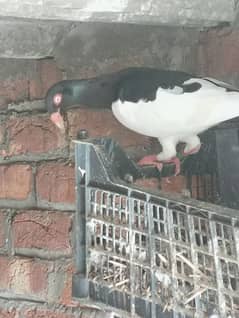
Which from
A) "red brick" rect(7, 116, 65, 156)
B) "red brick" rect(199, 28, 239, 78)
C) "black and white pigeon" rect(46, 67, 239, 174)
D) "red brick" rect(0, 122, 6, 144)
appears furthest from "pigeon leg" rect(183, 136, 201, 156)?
"red brick" rect(0, 122, 6, 144)

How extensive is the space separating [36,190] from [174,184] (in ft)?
0.69

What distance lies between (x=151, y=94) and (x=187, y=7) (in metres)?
0.11

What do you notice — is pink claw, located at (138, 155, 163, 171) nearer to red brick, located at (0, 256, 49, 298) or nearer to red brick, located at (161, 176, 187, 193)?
red brick, located at (161, 176, 187, 193)

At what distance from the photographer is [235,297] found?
57 cm

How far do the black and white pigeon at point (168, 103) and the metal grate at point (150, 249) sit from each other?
13cm

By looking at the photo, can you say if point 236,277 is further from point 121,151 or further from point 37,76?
point 37,76

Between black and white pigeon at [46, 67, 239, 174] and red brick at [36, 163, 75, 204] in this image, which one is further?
red brick at [36, 163, 75, 204]

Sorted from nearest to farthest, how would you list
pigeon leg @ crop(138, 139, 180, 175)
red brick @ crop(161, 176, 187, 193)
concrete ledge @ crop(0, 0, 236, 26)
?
concrete ledge @ crop(0, 0, 236, 26) → pigeon leg @ crop(138, 139, 180, 175) → red brick @ crop(161, 176, 187, 193)

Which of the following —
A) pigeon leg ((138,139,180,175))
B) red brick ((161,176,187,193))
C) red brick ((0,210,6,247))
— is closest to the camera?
pigeon leg ((138,139,180,175))

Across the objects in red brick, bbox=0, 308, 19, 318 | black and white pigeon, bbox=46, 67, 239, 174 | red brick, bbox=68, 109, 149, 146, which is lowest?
red brick, bbox=0, 308, 19, 318

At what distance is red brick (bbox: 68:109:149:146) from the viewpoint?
94 cm

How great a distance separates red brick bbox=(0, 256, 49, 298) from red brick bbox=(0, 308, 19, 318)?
32 mm

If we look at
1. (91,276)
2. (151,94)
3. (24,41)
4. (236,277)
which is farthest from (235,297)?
(24,41)

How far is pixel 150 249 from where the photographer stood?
61 centimetres
